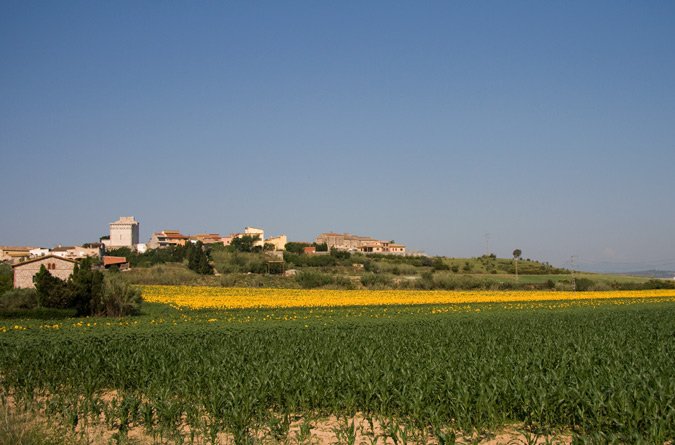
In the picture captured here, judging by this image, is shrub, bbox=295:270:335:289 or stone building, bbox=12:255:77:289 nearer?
stone building, bbox=12:255:77:289

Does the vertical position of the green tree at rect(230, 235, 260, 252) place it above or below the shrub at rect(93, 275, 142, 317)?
above

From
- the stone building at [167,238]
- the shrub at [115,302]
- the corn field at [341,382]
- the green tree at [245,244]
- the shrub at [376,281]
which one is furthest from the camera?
the stone building at [167,238]

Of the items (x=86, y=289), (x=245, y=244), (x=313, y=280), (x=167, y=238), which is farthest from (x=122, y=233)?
(x=86, y=289)

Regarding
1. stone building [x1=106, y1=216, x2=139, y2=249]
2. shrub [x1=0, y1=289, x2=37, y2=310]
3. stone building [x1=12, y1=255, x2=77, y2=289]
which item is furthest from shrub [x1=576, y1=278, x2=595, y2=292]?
stone building [x1=106, y1=216, x2=139, y2=249]

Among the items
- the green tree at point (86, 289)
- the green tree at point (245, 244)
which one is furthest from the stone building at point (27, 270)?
the green tree at point (245, 244)

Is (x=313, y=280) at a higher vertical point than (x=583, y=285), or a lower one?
higher

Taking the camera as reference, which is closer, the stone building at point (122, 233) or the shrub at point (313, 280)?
the shrub at point (313, 280)

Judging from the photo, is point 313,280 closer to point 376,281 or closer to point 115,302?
point 376,281

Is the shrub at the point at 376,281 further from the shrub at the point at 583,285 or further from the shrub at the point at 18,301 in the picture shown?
the shrub at the point at 18,301

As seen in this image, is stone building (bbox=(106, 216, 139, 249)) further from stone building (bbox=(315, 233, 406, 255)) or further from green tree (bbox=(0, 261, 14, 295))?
green tree (bbox=(0, 261, 14, 295))

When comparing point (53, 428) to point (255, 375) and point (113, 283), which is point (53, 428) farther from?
point (113, 283)

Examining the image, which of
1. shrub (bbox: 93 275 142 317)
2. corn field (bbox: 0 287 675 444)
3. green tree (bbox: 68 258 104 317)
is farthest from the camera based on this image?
shrub (bbox: 93 275 142 317)

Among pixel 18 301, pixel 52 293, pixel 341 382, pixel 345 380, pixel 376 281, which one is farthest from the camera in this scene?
pixel 376 281

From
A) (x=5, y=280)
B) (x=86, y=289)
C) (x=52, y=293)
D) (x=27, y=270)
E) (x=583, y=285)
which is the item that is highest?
(x=27, y=270)
